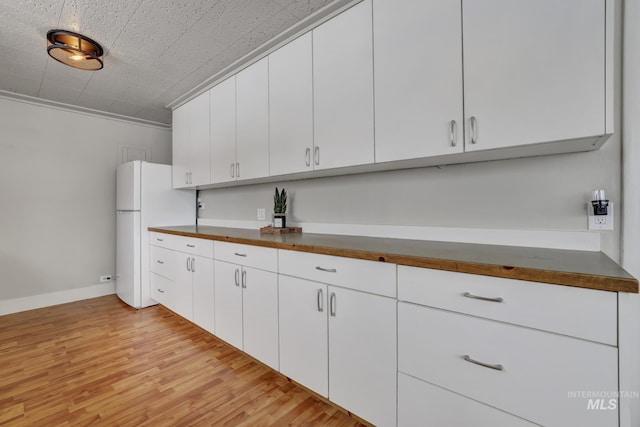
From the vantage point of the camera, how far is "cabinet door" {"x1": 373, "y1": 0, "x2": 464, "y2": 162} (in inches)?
52.1

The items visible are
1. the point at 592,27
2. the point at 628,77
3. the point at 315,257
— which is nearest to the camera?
the point at 592,27

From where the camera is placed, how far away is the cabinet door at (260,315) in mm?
1763

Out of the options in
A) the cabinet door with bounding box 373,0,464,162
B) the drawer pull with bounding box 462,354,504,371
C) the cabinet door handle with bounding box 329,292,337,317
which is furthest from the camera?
the cabinet door handle with bounding box 329,292,337,317

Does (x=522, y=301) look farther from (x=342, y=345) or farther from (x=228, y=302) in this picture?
(x=228, y=302)

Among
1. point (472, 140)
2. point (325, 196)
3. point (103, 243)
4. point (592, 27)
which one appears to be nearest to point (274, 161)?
point (325, 196)

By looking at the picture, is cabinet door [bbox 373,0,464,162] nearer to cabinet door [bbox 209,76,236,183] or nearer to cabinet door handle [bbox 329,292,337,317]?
cabinet door handle [bbox 329,292,337,317]

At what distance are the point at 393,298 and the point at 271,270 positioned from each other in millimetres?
826

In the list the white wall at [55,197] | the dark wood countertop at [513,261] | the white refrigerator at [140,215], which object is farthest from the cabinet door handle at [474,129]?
the white wall at [55,197]

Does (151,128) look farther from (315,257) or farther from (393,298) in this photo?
(393,298)

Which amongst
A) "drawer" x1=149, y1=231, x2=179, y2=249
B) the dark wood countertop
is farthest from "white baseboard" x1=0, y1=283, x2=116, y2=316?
the dark wood countertop

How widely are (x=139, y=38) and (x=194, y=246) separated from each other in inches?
65.4

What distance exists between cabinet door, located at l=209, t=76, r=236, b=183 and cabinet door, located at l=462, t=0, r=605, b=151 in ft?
6.38

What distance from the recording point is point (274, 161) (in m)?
2.16

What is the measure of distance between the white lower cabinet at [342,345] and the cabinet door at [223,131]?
142cm
